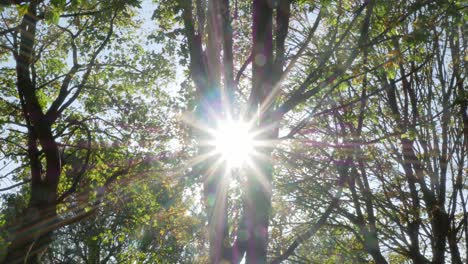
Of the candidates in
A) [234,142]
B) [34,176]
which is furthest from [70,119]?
[234,142]

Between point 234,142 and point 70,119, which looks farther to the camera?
point 70,119

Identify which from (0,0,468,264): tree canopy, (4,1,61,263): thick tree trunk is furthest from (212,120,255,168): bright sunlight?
(4,1,61,263): thick tree trunk

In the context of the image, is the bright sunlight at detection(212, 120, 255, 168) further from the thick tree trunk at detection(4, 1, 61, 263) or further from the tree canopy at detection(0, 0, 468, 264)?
the thick tree trunk at detection(4, 1, 61, 263)

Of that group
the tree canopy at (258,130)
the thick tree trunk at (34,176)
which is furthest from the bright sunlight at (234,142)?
the thick tree trunk at (34,176)

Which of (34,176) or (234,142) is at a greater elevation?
(34,176)

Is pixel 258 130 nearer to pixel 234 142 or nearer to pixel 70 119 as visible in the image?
pixel 234 142

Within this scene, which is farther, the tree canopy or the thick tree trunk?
the thick tree trunk

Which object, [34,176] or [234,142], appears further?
[34,176]

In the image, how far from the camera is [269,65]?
6.07m

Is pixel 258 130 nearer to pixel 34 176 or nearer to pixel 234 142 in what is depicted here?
pixel 234 142

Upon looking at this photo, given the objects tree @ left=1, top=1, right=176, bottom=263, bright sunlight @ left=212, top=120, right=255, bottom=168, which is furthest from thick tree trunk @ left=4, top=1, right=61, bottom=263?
bright sunlight @ left=212, top=120, right=255, bottom=168

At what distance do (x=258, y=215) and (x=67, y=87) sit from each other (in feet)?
30.9

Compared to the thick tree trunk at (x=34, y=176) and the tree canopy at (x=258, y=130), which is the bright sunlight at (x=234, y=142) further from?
the thick tree trunk at (x=34, y=176)

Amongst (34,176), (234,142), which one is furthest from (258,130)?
(34,176)
